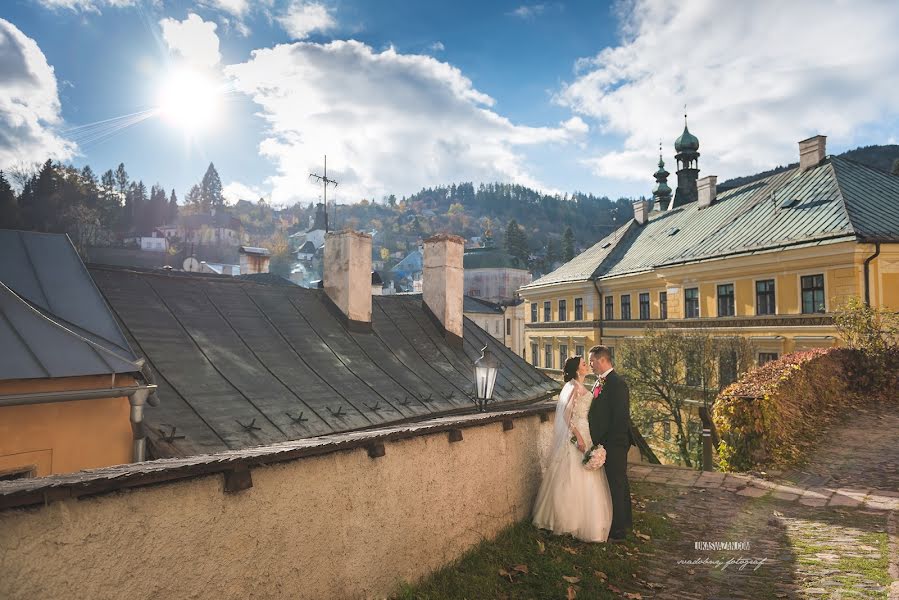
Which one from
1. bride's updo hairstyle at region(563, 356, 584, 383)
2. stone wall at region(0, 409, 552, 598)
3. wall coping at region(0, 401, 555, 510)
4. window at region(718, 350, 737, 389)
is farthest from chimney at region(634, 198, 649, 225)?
wall coping at region(0, 401, 555, 510)

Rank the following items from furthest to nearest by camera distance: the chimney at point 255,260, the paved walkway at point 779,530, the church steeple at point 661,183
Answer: the church steeple at point 661,183 → the chimney at point 255,260 → the paved walkway at point 779,530

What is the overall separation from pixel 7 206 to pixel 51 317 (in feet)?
120

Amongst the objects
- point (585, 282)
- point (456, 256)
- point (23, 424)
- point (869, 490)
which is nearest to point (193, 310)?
point (23, 424)

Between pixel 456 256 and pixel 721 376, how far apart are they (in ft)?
50.6

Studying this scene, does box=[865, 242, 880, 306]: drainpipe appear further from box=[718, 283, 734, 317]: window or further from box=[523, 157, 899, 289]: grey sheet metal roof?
box=[718, 283, 734, 317]: window

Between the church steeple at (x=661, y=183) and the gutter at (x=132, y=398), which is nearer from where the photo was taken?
Result: the gutter at (x=132, y=398)

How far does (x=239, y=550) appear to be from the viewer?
304 cm

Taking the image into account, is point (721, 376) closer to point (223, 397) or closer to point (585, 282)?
point (585, 282)

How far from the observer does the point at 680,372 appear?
24.4 metres

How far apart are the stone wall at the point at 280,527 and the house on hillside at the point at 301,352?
13.4 feet

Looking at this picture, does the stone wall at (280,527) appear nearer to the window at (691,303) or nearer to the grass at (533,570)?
the grass at (533,570)

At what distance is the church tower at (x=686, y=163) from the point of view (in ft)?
141

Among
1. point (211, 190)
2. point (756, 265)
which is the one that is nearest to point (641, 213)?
point (756, 265)

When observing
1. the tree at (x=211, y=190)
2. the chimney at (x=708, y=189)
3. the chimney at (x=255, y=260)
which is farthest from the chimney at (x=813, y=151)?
the tree at (x=211, y=190)
